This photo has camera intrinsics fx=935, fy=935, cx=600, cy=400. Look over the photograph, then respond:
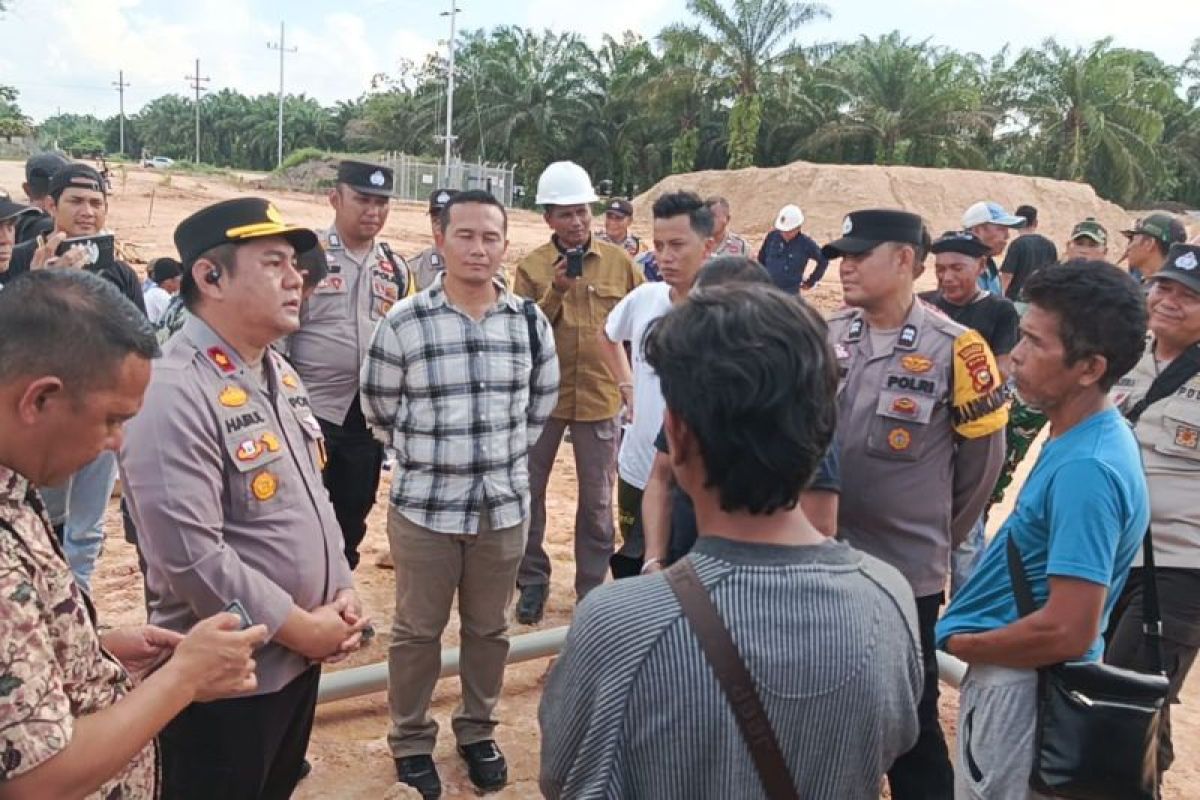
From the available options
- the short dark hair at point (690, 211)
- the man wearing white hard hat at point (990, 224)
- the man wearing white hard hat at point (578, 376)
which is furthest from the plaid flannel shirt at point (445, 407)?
the man wearing white hard hat at point (990, 224)

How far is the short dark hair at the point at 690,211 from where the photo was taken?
4086mm

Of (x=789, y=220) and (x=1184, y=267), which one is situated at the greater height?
(x=789, y=220)

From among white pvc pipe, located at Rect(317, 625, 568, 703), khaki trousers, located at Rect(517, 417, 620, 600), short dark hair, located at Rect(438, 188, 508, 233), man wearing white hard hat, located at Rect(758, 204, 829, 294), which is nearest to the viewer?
short dark hair, located at Rect(438, 188, 508, 233)

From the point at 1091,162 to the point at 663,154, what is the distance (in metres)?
16.6

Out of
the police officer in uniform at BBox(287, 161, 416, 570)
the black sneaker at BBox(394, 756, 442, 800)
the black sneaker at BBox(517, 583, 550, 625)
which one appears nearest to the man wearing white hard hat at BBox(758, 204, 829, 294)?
the black sneaker at BBox(517, 583, 550, 625)

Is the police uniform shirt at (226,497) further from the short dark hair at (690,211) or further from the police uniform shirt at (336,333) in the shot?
the short dark hair at (690,211)

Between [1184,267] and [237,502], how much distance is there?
322cm

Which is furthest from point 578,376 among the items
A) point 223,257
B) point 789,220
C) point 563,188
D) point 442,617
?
point 789,220

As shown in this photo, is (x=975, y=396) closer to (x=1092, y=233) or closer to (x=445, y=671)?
(x=445, y=671)

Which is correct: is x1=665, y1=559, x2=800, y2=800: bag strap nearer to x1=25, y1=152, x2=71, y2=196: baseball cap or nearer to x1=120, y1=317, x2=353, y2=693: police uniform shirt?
x1=120, y1=317, x2=353, y2=693: police uniform shirt

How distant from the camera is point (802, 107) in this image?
3550 centimetres

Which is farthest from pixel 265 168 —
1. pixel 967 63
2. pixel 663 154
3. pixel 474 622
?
pixel 474 622

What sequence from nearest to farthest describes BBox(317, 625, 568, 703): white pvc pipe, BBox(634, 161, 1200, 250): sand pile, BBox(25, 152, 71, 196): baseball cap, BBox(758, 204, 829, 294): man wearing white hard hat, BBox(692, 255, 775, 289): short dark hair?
BBox(692, 255, 775, 289): short dark hair < BBox(317, 625, 568, 703): white pvc pipe < BBox(25, 152, 71, 196): baseball cap < BBox(758, 204, 829, 294): man wearing white hard hat < BBox(634, 161, 1200, 250): sand pile

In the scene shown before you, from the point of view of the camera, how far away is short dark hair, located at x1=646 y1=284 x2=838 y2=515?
4.34 ft
